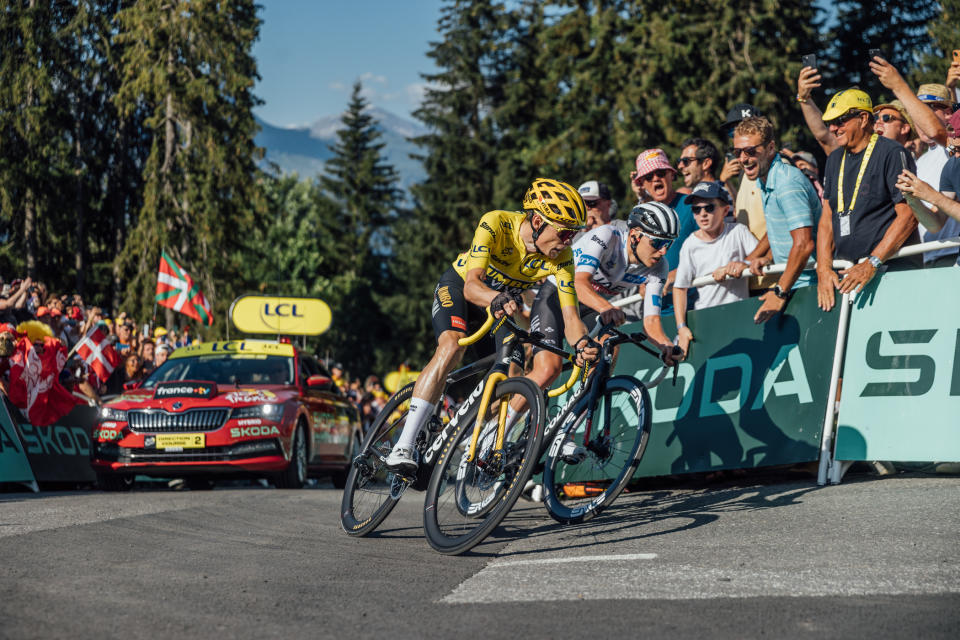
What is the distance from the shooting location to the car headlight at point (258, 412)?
12922 millimetres

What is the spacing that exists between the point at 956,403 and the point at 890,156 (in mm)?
1823

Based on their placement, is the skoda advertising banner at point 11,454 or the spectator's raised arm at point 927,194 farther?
the skoda advertising banner at point 11,454

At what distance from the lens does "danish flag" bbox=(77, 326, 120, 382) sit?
16.0m

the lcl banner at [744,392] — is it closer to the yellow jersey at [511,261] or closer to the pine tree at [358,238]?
the yellow jersey at [511,261]

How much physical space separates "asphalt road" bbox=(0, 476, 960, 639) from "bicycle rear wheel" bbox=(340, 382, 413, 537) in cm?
16

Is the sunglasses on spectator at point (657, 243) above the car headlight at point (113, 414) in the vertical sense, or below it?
above

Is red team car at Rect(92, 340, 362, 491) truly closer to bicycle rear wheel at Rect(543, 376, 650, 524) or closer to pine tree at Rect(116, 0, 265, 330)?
bicycle rear wheel at Rect(543, 376, 650, 524)

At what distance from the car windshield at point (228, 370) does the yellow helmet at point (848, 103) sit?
8085mm

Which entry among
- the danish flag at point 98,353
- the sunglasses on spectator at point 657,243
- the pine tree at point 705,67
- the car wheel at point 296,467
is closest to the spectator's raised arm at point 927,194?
the sunglasses on spectator at point 657,243

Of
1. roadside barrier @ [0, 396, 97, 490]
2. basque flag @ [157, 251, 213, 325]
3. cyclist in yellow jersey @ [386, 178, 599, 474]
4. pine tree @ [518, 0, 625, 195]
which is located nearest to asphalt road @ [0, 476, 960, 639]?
cyclist in yellow jersey @ [386, 178, 599, 474]

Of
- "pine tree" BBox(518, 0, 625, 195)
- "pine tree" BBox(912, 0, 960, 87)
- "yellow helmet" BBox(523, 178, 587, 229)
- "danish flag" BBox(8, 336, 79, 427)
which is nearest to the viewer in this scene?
"yellow helmet" BBox(523, 178, 587, 229)

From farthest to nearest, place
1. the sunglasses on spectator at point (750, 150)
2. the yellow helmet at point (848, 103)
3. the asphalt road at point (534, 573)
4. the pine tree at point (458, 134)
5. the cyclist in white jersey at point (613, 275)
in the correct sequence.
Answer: the pine tree at point (458, 134)
the sunglasses on spectator at point (750, 150)
the yellow helmet at point (848, 103)
the cyclist in white jersey at point (613, 275)
the asphalt road at point (534, 573)

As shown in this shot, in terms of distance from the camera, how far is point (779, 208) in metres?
8.88

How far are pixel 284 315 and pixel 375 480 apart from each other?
15767mm
